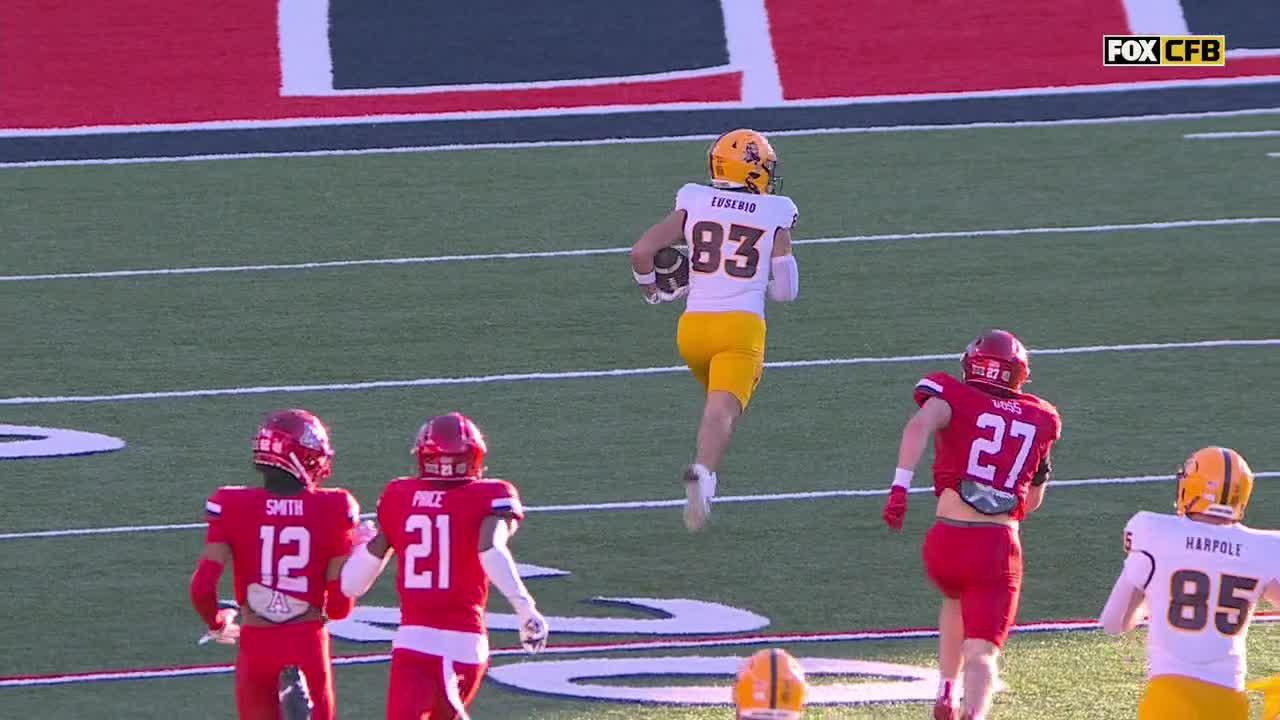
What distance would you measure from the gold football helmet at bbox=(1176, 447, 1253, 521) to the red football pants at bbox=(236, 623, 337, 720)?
2928 millimetres

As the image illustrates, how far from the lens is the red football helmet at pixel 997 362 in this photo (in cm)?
845

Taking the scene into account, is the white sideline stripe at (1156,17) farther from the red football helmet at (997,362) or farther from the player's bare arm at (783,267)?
the red football helmet at (997,362)

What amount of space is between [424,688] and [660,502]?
14.9 ft

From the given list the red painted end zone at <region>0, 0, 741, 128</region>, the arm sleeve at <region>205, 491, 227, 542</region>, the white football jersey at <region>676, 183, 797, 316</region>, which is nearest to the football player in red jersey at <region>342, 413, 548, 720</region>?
the arm sleeve at <region>205, 491, 227, 542</region>

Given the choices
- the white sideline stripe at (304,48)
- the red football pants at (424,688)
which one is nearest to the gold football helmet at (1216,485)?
the red football pants at (424,688)

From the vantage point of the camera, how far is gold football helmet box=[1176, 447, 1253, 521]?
717 centimetres

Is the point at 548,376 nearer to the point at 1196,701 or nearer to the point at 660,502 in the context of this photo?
the point at 660,502

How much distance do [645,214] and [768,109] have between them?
3.06m

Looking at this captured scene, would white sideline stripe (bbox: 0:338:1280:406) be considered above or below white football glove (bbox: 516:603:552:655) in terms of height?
above

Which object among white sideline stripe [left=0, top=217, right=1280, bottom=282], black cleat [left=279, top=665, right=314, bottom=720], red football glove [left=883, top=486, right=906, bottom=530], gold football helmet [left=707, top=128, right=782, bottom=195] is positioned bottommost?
black cleat [left=279, top=665, right=314, bottom=720]

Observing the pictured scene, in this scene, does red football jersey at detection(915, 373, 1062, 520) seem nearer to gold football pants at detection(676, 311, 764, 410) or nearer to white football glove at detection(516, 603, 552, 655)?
white football glove at detection(516, 603, 552, 655)

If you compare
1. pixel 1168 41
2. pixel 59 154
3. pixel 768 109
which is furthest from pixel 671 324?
pixel 1168 41

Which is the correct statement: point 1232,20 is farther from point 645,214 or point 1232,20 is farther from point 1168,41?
point 645,214

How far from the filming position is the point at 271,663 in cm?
729
